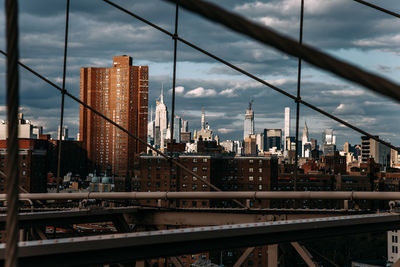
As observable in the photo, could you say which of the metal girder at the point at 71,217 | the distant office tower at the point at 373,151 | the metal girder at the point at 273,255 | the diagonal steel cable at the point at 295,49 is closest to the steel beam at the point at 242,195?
the metal girder at the point at 71,217

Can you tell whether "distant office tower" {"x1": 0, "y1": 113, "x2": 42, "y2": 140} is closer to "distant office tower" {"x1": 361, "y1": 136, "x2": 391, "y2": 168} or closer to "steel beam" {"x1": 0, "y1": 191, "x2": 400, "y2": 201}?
"steel beam" {"x1": 0, "y1": 191, "x2": 400, "y2": 201}

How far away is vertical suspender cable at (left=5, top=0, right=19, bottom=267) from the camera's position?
1.40m

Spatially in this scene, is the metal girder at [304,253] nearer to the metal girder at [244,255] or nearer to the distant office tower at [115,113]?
the metal girder at [244,255]

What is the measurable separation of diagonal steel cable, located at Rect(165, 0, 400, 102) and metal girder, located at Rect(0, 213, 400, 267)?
176 centimetres

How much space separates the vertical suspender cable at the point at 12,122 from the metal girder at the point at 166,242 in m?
1.22

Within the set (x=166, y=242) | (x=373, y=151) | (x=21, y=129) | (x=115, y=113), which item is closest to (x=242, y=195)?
(x=166, y=242)

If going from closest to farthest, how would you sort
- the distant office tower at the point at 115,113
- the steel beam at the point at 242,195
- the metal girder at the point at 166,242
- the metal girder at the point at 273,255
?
1. the metal girder at the point at 166,242
2. the metal girder at the point at 273,255
3. the steel beam at the point at 242,195
4. the distant office tower at the point at 115,113

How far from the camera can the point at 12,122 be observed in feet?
4.83

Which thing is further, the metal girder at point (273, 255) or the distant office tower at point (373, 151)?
the distant office tower at point (373, 151)

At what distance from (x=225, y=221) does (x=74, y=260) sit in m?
2.96

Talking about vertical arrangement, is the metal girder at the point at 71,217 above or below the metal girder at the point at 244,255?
above

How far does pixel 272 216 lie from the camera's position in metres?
5.65

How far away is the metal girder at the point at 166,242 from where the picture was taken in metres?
2.79

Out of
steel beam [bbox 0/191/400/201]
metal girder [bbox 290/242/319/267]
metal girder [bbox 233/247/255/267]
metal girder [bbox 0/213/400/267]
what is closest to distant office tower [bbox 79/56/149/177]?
steel beam [bbox 0/191/400/201]
